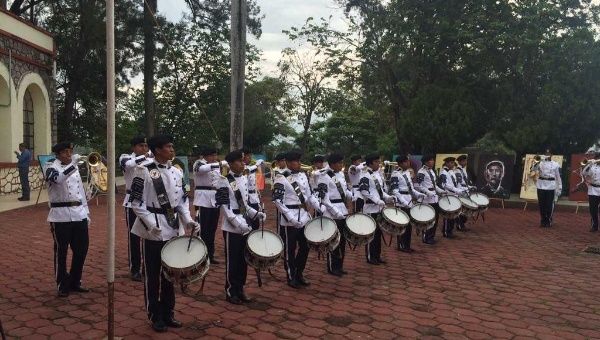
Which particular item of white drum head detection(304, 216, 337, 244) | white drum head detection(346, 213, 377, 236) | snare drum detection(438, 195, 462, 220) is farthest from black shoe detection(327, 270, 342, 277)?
snare drum detection(438, 195, 462, 220)

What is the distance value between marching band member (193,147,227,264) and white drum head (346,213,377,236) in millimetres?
1972

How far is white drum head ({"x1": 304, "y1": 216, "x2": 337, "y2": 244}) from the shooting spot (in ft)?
20.8

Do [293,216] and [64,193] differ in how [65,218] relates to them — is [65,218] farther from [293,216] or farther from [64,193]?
[293,216]

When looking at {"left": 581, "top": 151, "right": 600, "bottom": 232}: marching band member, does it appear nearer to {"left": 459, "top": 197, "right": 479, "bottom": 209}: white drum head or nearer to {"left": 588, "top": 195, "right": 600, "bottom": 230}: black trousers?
{"left": 588, "top": 195, "right": 600, "bottom": 230}: black trousers

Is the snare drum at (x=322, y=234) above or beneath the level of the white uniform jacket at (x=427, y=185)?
beneath

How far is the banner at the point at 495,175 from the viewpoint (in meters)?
15.9

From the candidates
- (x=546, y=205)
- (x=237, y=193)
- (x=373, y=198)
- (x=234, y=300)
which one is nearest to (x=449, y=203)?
(x=373, y=198)

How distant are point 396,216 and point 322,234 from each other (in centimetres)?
190

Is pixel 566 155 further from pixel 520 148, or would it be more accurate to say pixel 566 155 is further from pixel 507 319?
pixel 507 319

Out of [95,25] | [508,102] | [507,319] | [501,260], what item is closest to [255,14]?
[95,25]

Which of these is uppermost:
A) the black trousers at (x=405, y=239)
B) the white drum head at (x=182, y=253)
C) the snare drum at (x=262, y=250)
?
the white drum head at (x=182, y=253)

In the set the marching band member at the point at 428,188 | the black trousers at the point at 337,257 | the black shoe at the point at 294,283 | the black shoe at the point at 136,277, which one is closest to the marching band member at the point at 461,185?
the marching band member at the point at 428,188

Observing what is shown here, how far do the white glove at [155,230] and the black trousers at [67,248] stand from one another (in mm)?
1633

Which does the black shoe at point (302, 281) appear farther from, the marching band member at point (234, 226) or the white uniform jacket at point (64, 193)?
the white uniform jacket at point (64, 193)
